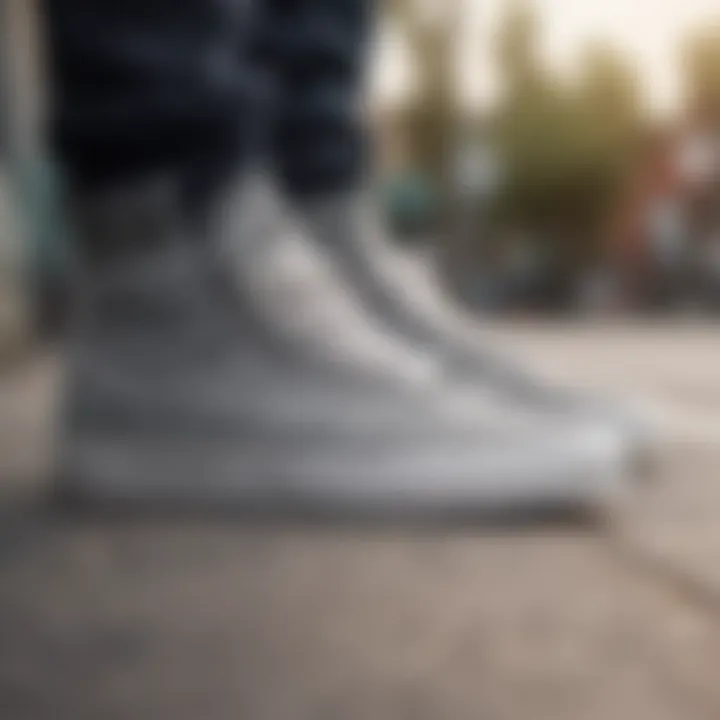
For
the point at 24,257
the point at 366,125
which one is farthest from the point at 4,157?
the point at 366,125

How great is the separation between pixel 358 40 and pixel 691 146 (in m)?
1.86

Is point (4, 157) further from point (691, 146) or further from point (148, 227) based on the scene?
point (691, 146)

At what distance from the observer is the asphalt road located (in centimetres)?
34

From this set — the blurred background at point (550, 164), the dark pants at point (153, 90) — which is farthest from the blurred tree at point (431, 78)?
the dark pants at point (153, 90)

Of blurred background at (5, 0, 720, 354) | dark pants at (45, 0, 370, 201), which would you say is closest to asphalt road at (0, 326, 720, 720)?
dark pants at (45, 0, 370, 201)

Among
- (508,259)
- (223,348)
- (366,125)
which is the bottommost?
(508,259)

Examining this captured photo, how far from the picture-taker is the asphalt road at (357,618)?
34 centimetres

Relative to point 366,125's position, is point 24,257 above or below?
below

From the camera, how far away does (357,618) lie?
423mm

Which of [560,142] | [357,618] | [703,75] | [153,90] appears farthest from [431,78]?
[357,618]

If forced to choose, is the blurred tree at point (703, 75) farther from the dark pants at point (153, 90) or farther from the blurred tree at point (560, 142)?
the dark pants at point (153, 90)

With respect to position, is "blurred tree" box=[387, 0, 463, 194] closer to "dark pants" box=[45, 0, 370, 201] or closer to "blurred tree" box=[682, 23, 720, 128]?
"blurred tree" box=[682, 23, 720, 128]

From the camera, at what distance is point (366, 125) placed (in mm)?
924

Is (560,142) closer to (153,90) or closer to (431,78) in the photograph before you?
(431,78)
